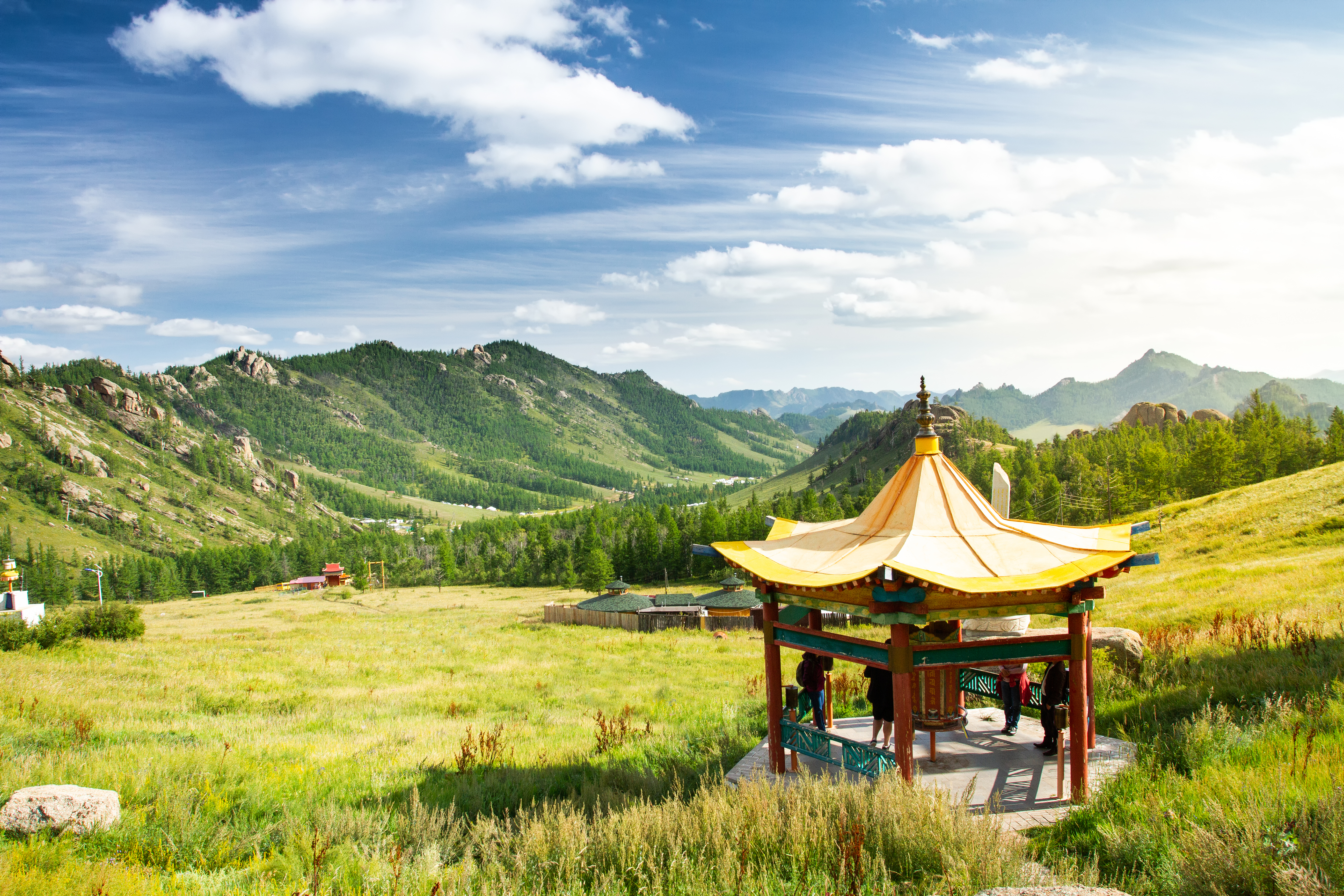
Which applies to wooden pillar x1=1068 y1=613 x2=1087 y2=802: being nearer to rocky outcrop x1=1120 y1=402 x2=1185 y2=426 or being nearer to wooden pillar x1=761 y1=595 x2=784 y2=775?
wooden pillar x1=761 y1=595 x2=784 y2=775

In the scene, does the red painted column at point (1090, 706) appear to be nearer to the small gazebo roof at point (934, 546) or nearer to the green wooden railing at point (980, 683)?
the small gazebo roof at point (934, 546)

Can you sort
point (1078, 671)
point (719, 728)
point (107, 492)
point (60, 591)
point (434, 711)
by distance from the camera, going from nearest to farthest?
point (1078, 671) → point (719, 728) → point (434, 711) → point (60, 591) → point (107, 492)

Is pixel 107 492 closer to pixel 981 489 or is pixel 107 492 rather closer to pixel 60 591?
pixel 60 591

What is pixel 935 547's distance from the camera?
8320 mm

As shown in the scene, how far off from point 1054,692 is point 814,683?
311cm

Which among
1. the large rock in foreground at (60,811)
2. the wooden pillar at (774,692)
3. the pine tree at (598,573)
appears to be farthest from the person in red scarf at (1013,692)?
the pine tree at (598,573)

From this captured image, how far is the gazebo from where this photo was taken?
25.1 ft

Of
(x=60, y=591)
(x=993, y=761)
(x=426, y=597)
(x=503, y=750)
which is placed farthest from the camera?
(x=60, y=591)

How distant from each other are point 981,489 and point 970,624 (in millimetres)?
93458

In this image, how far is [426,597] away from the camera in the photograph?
82438 millimetres

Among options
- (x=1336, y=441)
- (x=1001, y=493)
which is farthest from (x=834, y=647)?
(x=1336, y=441)

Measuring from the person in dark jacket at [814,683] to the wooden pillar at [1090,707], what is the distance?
3170 mm

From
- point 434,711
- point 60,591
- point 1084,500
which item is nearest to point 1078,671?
point 434,711

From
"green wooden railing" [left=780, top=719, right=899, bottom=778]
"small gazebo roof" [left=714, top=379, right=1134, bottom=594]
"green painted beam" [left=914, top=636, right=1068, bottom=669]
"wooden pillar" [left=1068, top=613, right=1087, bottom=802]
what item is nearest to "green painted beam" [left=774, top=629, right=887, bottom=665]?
"green painted beam" [left=914, top=636, right=1068, bottom=669]
